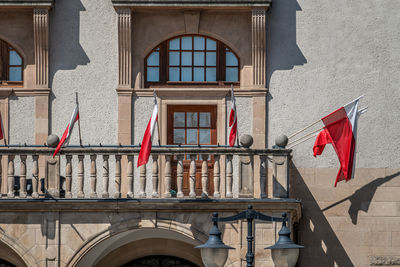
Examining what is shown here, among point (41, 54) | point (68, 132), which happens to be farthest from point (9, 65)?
point (68, 132)

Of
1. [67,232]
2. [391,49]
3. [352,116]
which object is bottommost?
[67,232]

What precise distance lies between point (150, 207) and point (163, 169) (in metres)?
2.30

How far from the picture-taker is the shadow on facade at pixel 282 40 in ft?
80.4

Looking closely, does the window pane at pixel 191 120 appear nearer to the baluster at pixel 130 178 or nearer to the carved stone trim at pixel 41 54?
the baluster at pixel 130 178

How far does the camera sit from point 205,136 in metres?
24.6

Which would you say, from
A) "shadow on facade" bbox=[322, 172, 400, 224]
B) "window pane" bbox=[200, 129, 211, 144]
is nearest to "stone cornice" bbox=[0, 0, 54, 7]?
"window pane" bbox=[200, 129, 211, 144]

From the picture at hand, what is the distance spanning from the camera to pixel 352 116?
2309cm

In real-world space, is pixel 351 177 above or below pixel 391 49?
below

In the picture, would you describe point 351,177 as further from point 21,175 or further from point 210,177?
point 21,175

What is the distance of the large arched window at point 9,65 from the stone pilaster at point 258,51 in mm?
5249

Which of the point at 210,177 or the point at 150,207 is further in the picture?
the point at 210,177

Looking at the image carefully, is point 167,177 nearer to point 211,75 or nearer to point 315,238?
point 211,75

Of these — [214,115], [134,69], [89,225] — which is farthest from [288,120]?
[89,225]

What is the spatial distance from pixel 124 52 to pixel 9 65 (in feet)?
8.72
